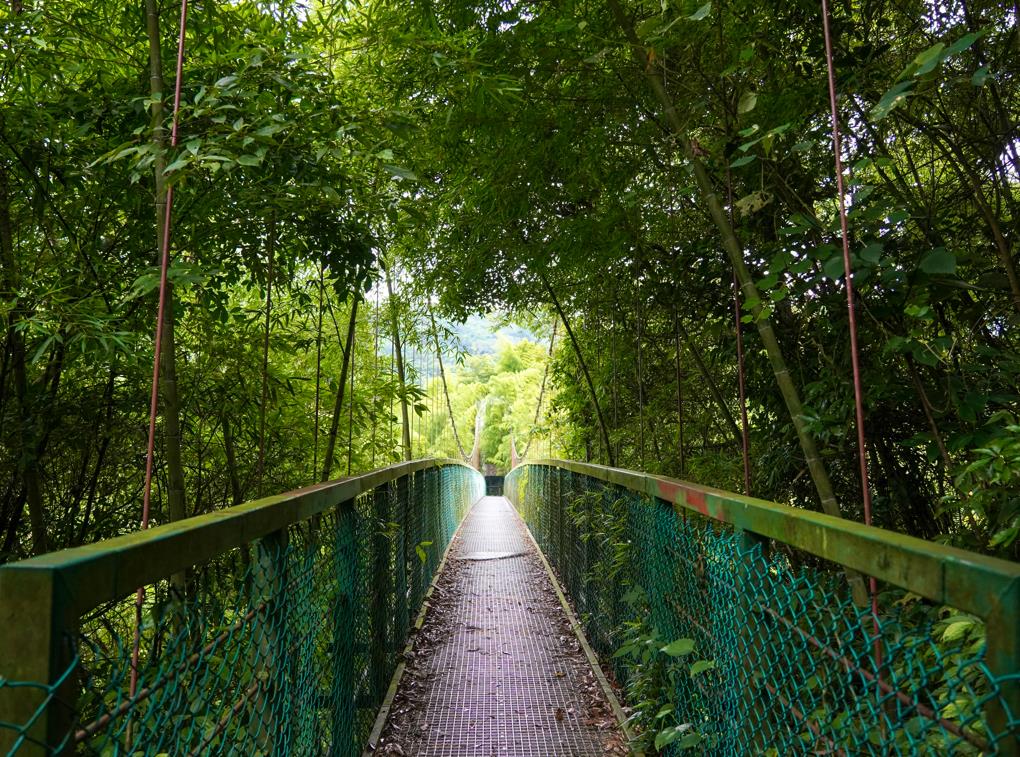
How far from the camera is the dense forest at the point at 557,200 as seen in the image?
155 cm

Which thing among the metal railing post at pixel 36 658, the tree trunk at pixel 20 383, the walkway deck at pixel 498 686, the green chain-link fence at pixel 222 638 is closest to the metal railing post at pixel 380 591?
the green chain-link fence at pixel 222 638

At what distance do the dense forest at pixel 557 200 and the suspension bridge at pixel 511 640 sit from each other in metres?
0.38

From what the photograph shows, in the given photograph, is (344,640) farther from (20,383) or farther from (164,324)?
(20,383)

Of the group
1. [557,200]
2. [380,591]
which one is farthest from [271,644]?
[557,200]

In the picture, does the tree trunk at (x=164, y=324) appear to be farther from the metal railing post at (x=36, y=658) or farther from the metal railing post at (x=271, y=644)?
the metal railing post at (x=36, y=658)

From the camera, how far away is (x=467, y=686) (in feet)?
8.28

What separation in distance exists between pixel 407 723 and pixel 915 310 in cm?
192

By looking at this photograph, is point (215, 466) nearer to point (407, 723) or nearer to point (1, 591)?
point (407, 723)

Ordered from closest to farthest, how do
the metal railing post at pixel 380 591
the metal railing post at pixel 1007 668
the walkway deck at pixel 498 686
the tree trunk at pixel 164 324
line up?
1. the metal railing post at pixel 1007 668
2. the tree trunk at pixel 164 324
3. the walkway deck at pixel 498 686
4. the metal railing post at pixel 380 591

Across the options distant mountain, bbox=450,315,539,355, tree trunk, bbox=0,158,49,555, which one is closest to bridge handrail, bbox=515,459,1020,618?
tree trunk, bbox=0,158,49,555

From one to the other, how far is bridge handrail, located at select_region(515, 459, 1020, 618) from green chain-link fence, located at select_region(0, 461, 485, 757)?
82 cm

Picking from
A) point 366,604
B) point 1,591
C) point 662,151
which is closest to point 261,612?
point 1,591

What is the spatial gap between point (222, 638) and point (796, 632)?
0.88 m

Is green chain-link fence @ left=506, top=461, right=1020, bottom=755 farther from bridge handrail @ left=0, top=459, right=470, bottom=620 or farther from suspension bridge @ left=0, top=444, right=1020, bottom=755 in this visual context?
bridge handrail @ left=0, top=459, right=470, bottom=620
